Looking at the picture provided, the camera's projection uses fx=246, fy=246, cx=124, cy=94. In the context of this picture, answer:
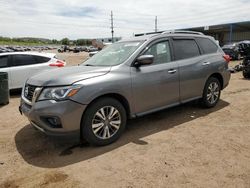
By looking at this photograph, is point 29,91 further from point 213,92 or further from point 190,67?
point 213,92

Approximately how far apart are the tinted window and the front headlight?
3466 millimetres

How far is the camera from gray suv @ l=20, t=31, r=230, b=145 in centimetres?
368

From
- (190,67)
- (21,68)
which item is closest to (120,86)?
(190,67)

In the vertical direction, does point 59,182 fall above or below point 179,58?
below

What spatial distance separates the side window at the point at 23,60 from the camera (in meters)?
8.38

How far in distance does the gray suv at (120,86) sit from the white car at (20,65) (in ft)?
13.5

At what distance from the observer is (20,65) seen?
27.6 ft

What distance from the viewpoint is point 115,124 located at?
415 centimetres

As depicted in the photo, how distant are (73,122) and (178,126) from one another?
7.24ft

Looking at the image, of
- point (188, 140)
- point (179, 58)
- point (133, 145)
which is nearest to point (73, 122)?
point (133, 145)

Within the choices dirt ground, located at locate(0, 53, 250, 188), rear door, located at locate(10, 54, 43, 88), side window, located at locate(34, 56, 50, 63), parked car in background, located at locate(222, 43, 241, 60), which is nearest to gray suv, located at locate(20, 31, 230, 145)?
dirt ground, located at locate(0, 53, 250, 188)

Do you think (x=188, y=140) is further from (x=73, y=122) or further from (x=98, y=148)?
(x=73, y=122)

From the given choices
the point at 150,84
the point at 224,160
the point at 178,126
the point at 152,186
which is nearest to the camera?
the point at 152,186

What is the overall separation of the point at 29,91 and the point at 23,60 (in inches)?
193
